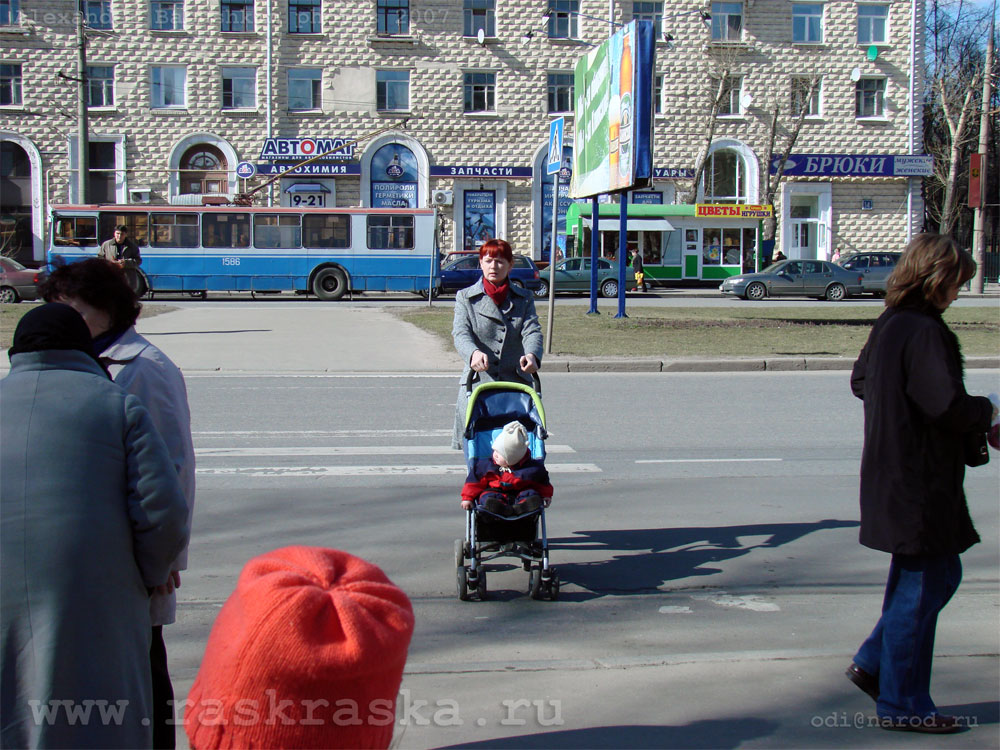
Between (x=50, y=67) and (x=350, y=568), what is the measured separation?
44.2m

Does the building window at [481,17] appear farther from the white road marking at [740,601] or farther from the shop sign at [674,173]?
the white road marking at [740,601]

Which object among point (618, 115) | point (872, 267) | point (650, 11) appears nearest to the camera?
point (618, 115)

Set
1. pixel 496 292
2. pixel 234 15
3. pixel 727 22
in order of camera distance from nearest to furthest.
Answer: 1. pixel 496 292
2. pixel 234 15
3. pixel 727 22

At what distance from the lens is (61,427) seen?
7.93 feet

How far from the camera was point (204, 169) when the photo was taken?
41.0 metres

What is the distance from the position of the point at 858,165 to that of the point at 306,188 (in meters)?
23.8

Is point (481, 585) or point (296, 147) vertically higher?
point (296, 147)

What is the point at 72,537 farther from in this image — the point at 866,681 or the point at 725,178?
the point at 725,178

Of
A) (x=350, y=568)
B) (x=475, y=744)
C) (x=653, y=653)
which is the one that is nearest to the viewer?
(x=350, y=568)

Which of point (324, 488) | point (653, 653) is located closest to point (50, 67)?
point (324, 488)

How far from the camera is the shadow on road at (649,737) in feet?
11.5

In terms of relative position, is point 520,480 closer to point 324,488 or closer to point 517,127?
point 324,488

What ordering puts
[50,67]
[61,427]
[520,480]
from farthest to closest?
[50,67] < [520,480] < [61,427]

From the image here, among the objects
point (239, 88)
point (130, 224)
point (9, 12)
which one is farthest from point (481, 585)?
point (9, 12)
